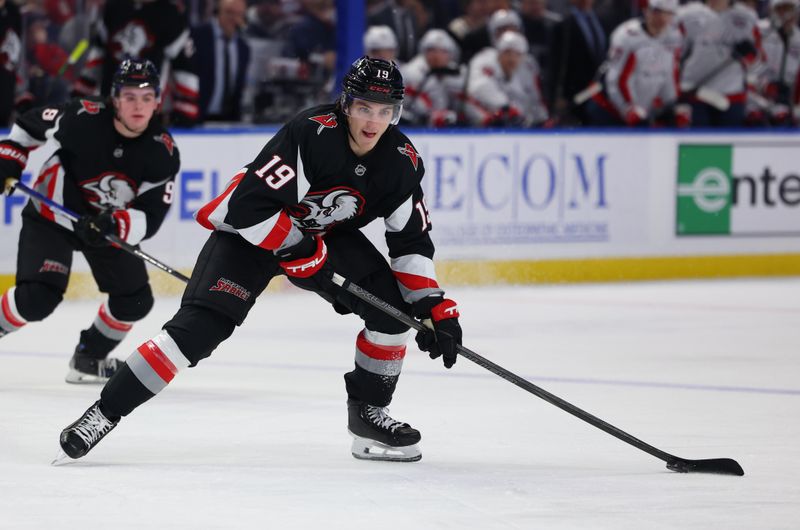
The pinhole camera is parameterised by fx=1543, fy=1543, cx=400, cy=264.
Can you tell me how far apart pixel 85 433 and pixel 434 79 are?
5276 mm

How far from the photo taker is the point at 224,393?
16.9 ft

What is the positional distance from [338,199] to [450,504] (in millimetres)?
874

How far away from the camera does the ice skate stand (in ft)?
12.5

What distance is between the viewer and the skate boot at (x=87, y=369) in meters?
5.33

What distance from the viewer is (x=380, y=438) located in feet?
13.4

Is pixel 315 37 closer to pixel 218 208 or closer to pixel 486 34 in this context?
pixel 486 34

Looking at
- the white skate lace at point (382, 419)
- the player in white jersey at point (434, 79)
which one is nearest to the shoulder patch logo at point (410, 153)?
the white skate lace at point (382, 419)

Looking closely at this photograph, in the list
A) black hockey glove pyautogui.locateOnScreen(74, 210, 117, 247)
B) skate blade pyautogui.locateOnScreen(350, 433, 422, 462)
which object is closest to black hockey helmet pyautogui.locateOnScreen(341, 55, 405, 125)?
skate blade pyautogui.locateOnScreen(350, 433, 422, 462)

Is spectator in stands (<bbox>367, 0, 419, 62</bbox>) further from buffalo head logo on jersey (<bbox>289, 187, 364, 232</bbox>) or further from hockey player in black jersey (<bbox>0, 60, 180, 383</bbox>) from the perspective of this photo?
buffalo head logo on jersey (<bbox>289, 187, 364, 232</bbox>)

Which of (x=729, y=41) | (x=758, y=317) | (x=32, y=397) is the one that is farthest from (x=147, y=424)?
(x=729, y=41)

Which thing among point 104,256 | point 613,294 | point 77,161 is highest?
point 77,161

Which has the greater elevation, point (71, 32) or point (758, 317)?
point (71, 32)

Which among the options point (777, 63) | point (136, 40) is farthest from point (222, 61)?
point (777, 63)

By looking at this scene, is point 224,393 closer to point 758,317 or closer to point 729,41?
point 758,317
